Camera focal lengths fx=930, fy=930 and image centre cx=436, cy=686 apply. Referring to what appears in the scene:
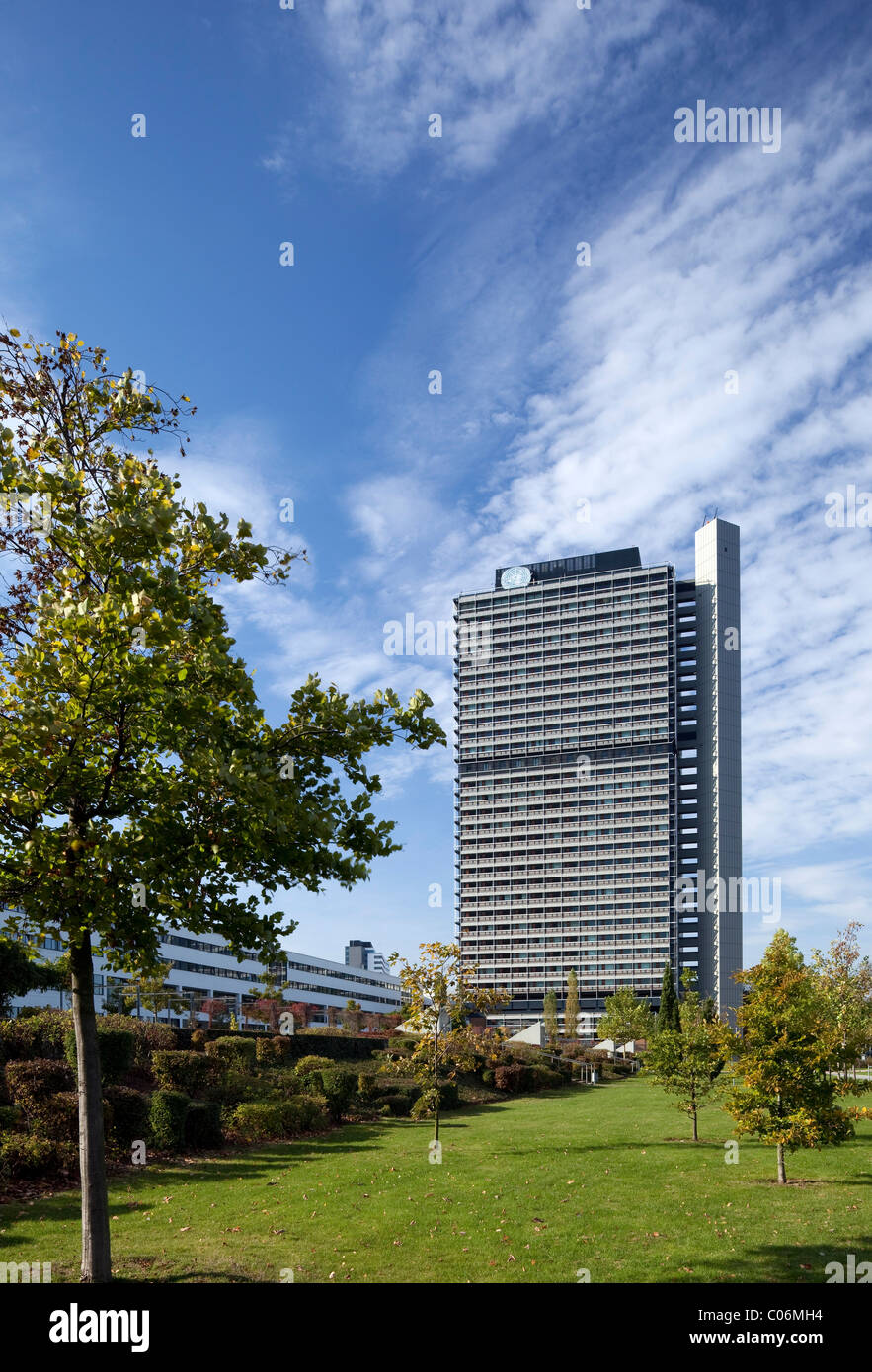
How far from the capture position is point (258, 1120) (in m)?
25.1

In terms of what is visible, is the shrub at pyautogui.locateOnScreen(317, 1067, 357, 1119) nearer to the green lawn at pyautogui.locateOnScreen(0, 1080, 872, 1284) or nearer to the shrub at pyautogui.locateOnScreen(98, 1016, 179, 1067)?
the green lawn at pyautogui.locateOnScreen(0, 1080, 872, 1284)

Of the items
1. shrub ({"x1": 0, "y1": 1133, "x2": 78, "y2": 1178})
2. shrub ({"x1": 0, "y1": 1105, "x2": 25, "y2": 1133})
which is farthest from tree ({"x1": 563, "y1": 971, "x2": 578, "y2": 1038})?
shrub ({"x1": 0, "y1": 1133, "x2": 78, "y2": 1178})

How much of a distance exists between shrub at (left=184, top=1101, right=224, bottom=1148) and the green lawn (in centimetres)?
95

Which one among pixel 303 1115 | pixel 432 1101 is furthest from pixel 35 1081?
pixel 432 1101

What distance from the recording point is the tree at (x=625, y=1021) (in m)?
78.7

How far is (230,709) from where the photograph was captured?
10.0 metres

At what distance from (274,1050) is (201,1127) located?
45.2 ft

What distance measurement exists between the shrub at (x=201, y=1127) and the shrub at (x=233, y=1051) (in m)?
6.75

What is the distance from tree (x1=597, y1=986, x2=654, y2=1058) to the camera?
78.7 m

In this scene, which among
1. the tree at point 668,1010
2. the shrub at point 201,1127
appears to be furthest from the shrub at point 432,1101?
the tree at point 668,1010

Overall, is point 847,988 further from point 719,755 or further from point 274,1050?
point 719,755

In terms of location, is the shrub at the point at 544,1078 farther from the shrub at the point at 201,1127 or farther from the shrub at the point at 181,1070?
the shrub at the point at 201,1127

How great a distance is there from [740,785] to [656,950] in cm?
3185

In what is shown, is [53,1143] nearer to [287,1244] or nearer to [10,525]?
[287,1244]
